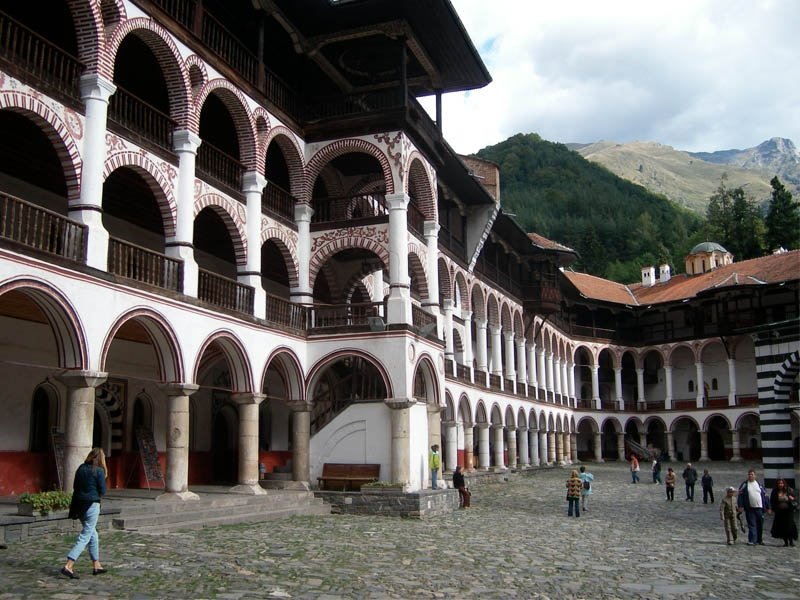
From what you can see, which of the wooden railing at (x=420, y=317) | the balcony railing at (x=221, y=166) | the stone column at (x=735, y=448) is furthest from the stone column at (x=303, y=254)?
the stone column at (x=735, y=448)

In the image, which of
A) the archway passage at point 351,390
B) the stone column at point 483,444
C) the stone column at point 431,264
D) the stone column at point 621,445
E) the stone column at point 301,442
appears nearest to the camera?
the stone column at point 301,442

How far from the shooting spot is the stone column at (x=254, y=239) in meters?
19.1

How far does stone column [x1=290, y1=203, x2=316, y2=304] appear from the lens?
2144cm

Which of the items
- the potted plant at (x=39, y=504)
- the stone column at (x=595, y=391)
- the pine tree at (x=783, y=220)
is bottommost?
the potted plant at (x=39, y=504)

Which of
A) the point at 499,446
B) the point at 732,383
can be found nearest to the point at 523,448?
the point at 499,446

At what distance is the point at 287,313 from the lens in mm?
20531

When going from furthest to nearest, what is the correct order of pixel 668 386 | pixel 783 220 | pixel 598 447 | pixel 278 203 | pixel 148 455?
1. pixel 783 220
2. pixel 668 386
3. pixel 598 447
4. pixel 278 203
5. pixel 148 455

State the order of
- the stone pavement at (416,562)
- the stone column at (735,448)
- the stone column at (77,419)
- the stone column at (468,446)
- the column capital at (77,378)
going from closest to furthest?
the stone pavement at (416,562), the stone column at (77,419), the column capital at (77,378), the stone column at (468,446), the stone column at (735,448)

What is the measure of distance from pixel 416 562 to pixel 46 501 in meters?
5.24

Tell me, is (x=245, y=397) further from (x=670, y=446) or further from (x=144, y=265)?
(x=670, y=446)

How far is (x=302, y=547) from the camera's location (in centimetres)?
1235

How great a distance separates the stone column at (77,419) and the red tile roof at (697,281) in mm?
40677

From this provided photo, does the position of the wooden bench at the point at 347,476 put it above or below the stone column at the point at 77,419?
below

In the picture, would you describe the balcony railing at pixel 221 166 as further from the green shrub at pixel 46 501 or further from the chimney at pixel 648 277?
the chimney at pixel 648 277
